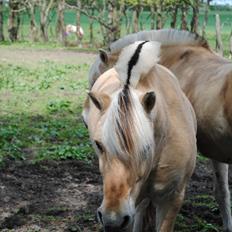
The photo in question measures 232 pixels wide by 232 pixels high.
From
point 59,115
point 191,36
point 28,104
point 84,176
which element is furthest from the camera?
point 28,104

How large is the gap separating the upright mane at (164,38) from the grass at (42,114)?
201 centimetres

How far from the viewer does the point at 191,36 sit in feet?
16.5

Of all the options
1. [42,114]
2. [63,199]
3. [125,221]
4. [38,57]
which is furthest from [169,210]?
[38,57]

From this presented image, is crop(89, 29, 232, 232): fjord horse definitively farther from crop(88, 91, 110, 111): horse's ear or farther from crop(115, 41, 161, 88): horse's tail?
crop(88, 91, 110, 111): horse's ear

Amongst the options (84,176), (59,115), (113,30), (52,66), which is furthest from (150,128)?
(113,30)

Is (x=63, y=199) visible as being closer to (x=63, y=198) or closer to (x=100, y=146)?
(x=63, y=198)

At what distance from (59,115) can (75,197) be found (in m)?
3.84

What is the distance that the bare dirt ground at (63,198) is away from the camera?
4555 mm

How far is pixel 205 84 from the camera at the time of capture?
454 cm

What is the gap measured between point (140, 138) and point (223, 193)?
2.21 meters

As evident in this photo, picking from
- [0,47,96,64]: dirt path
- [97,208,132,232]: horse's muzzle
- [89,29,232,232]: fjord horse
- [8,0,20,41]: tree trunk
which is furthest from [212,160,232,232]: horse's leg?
[8,0,20,41]: tree trunk

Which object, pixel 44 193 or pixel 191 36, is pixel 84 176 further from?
pixel 191 36

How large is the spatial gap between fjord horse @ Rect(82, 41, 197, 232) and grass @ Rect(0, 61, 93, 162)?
294 centimetres

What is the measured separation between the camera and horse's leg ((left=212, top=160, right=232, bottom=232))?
4699 mm
